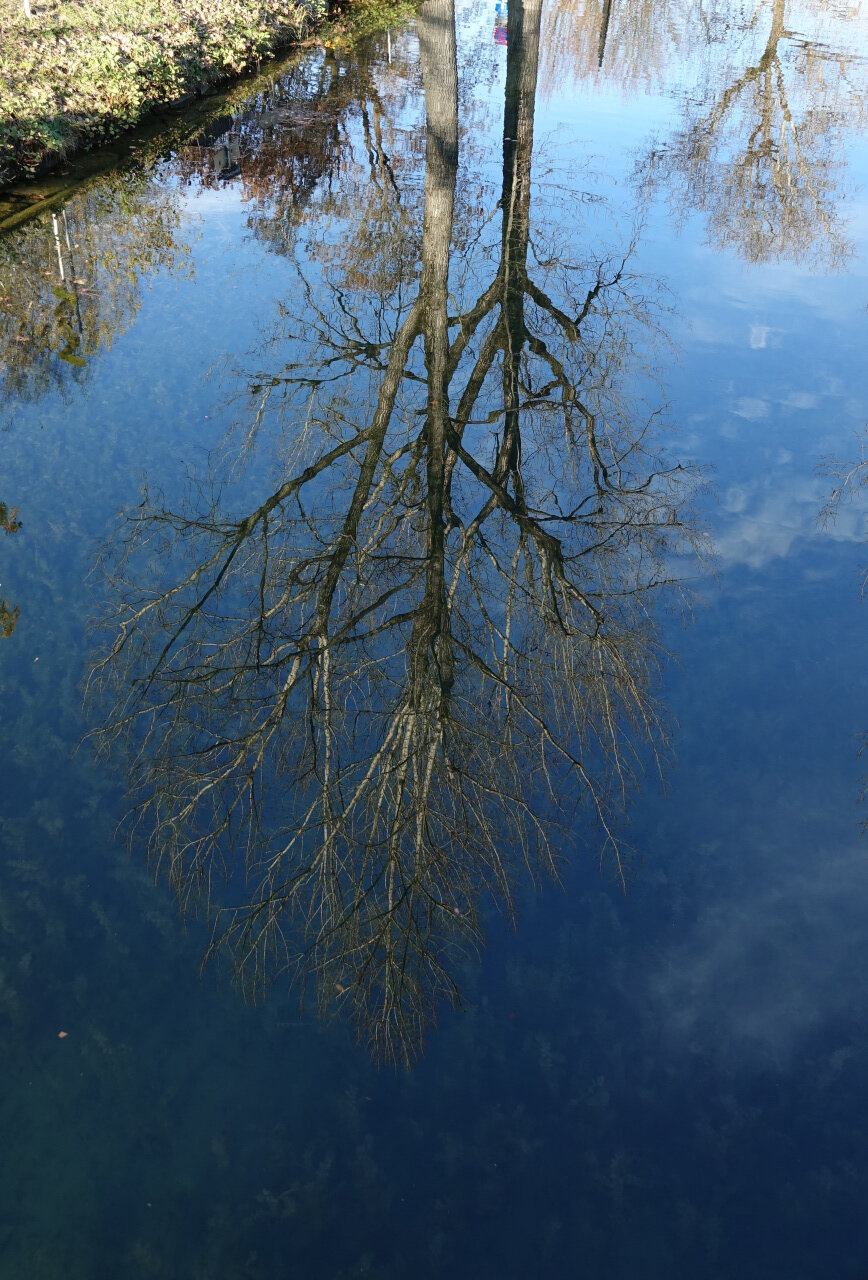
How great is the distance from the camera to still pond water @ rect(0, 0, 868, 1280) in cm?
346

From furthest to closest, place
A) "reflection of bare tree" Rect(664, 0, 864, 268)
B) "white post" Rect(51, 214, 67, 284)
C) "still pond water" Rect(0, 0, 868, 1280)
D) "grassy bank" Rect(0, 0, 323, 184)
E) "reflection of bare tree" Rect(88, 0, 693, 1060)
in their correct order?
"reflection of bare tree" Rect(664, 0, 864, 268)
"grassy bank" Rect(0, 0, 323, 184)
"white post" Rect(51, 214, 67, 284)
"reflection of bare tree" Rect(88, 0, 693, 1060)
"still pond water" Rect(0, 0, 868, 1280)

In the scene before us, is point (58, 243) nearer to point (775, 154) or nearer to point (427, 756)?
point (427, 756)

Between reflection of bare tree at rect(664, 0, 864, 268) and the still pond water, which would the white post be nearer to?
the still pond water

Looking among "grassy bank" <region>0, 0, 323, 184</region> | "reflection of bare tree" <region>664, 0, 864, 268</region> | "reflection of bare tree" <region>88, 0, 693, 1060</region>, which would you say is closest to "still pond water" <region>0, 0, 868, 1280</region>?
"reflection of bare tree" <region>88, 0, 693, 1060</region>

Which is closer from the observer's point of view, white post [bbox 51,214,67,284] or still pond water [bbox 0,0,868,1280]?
still pond water [bbox 0,0,868,1280]

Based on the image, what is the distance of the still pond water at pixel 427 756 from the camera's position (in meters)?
3.46

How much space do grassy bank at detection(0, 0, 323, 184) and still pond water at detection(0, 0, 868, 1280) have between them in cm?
134

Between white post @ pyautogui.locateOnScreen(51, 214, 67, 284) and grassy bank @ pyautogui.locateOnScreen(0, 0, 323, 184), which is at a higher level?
grassy bank @ pyautogui.locateOnScreen(0, 0, 323, 184)

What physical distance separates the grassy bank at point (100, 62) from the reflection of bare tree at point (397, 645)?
4.06 meters

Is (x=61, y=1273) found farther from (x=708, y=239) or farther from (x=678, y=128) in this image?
(x=678, y=128)

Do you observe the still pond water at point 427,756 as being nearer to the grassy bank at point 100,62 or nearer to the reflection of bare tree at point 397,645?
the reflection of bare tree at point 397,645

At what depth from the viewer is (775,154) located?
12117 millimetres

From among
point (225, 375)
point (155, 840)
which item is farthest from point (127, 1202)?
point (225, 375)

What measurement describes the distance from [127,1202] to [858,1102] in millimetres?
2493
